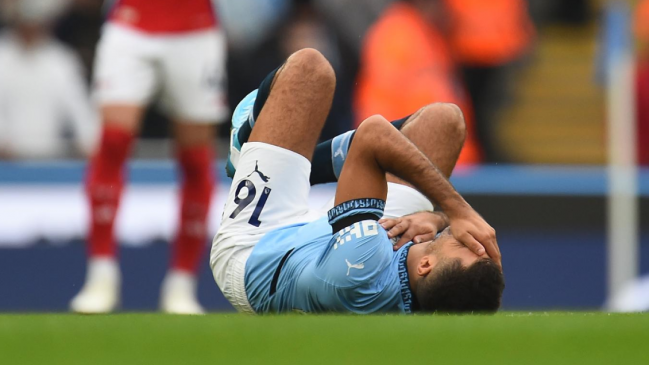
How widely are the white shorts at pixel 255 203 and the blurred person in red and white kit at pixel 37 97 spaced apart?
418 cm

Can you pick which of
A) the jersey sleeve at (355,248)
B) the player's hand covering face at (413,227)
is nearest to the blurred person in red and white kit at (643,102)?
the player's hand covering face at (413,227)

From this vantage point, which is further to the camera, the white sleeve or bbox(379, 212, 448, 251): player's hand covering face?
the white sleeve

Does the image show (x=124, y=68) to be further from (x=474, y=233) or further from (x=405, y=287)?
(x=474, y=233)

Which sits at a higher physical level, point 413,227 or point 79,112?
point 413,227

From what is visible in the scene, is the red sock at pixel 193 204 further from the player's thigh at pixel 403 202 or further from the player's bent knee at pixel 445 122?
the player's bent knee at pixel 445 122

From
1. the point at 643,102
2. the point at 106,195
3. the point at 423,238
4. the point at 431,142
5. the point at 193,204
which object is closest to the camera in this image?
the point at 423,238

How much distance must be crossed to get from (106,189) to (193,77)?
0.83m

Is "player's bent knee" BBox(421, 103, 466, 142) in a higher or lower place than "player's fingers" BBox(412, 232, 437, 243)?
higher

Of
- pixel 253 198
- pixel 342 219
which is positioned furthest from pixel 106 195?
pixel 342 219

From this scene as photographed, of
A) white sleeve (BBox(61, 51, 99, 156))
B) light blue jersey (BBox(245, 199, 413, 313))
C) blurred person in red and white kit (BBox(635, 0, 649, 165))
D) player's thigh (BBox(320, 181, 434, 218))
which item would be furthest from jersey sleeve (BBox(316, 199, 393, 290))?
blurred person in red and white kit (BBox(635, 0, 649, 165))

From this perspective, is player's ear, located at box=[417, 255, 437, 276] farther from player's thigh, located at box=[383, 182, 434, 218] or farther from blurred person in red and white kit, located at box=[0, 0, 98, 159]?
blurred person in red and white kit, located at box=[0, 0, 98, 159]

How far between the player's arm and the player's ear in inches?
5.0

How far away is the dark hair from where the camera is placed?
4.24 m

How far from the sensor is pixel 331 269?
425 cm
